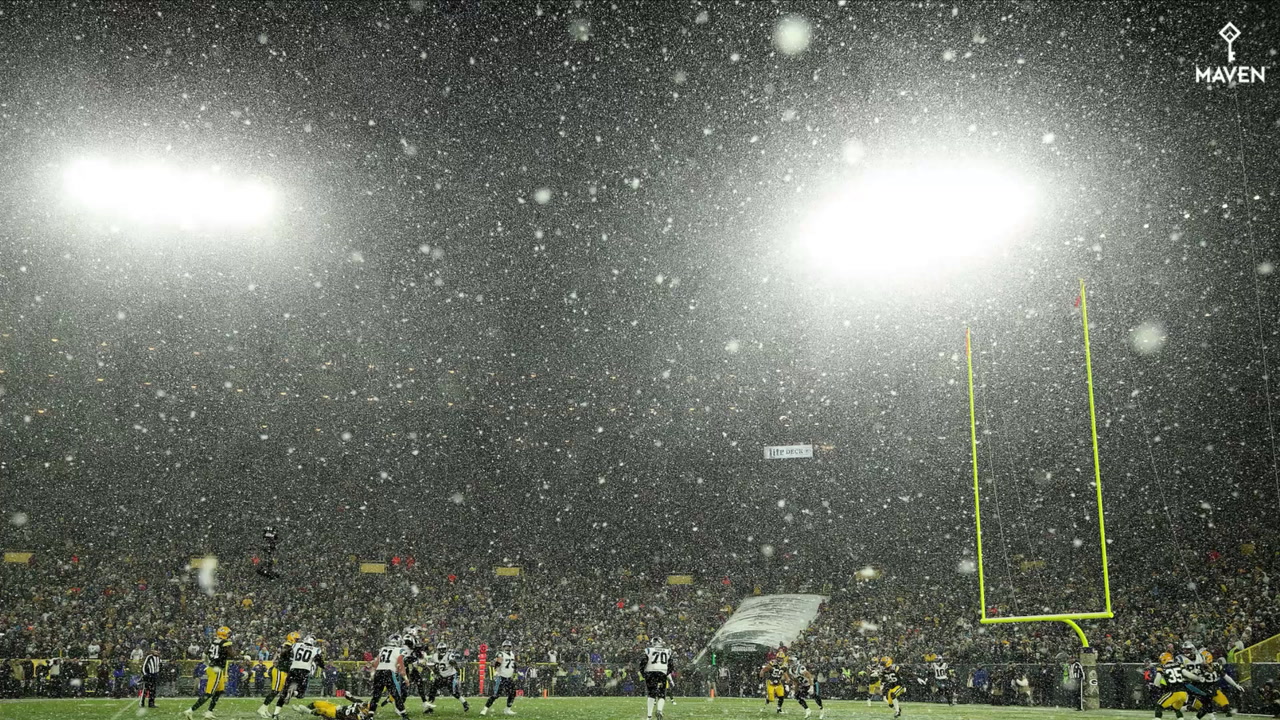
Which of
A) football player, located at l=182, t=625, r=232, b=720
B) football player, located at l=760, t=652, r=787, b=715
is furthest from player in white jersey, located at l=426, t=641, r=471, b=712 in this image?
Result: football player, located at l=760, t=652, r=787, b=715

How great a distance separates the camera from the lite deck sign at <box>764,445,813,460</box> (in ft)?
137

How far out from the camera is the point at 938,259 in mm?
25328

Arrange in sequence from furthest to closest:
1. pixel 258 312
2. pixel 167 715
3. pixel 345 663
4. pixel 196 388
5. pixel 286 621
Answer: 1. pixel 196 388
2. pixel 286 621
3. pixel 258 312
4. pixel 345 663
5. pixel 167 715

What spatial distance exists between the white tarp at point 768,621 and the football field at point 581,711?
11.0m

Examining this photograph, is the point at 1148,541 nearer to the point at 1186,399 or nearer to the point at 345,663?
the point at 1186,399

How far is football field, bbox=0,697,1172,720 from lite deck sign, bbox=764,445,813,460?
18413 millimetres

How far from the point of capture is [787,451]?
41.8 meters

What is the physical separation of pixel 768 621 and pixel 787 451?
847cm

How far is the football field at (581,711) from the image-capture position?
17.7 meters

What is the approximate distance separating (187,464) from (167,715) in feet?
84.7

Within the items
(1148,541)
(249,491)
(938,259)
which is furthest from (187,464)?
(1148,541)

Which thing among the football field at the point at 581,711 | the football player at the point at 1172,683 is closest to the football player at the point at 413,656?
the football field at the point at 581,711

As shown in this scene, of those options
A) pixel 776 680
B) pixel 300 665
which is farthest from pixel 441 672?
pixel 776 680

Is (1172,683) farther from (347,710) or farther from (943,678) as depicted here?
(347,710)
